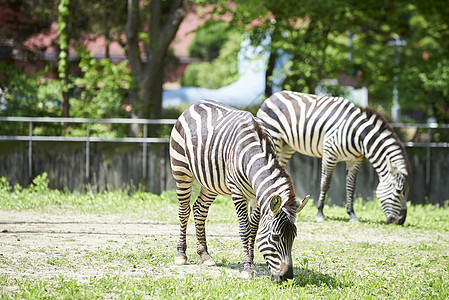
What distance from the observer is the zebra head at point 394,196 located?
37.4 ft

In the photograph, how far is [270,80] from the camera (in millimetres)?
17844

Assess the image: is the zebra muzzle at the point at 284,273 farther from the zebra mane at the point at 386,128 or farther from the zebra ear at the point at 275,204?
the zebra mane at the point at 386,128

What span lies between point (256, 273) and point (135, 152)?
321 inches

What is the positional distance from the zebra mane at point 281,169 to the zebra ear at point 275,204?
0.13 meters

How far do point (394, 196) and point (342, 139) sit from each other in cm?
131

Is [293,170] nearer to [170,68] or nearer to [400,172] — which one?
[400,172]

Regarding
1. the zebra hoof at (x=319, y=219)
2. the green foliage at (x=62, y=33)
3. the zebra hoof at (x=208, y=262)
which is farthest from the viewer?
the green foliage at (x=62, y=33)

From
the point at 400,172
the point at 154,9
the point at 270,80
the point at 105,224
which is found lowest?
the point at 105,224

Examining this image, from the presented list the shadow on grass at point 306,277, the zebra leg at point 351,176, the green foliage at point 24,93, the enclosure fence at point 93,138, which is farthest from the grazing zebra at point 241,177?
the green foliage at point 24,93

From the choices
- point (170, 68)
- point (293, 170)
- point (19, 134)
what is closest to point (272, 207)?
point (293, 170)

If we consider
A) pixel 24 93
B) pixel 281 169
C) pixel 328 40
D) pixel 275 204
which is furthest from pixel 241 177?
pixel 24 93

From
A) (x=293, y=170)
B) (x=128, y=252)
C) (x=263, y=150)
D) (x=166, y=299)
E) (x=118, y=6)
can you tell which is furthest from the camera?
(x=118, y=6)

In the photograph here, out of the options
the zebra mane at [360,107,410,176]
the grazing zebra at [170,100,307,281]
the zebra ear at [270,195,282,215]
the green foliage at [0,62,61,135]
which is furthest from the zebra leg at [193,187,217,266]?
the green foliage at [0,62,61,135]

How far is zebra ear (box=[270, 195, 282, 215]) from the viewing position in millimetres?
6195
